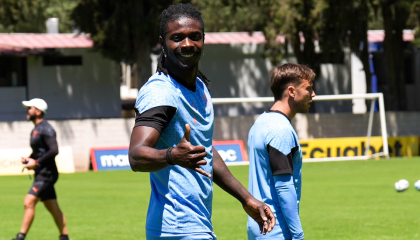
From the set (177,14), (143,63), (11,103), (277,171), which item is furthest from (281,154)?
(11,103)

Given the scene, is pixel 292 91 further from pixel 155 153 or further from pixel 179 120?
pixel 155 153

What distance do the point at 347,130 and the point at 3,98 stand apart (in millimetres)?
17082

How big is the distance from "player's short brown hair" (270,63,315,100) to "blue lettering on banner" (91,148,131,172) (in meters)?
22.2

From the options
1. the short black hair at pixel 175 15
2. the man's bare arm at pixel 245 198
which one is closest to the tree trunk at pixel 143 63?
the man's bare arm at pixel 245 198

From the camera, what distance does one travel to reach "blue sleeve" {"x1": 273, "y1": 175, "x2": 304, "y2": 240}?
14.9 ft

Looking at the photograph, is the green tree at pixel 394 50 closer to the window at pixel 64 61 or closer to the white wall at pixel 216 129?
the white wall at pixel 216 129

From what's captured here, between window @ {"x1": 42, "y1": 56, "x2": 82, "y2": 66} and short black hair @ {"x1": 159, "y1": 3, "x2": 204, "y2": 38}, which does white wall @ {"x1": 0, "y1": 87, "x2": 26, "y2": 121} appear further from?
short black hair @ {"x1": 159, "y1": 3, "x2": 204, "y2": 38}

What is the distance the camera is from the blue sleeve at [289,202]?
14.9 ft

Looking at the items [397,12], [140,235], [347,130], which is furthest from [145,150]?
[397,12]

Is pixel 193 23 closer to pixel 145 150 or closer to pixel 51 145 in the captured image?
pixel 145 150

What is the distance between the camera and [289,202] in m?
4.53

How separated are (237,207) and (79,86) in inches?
937

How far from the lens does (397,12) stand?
114 feet

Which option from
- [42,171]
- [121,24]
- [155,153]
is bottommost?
[42,171]
